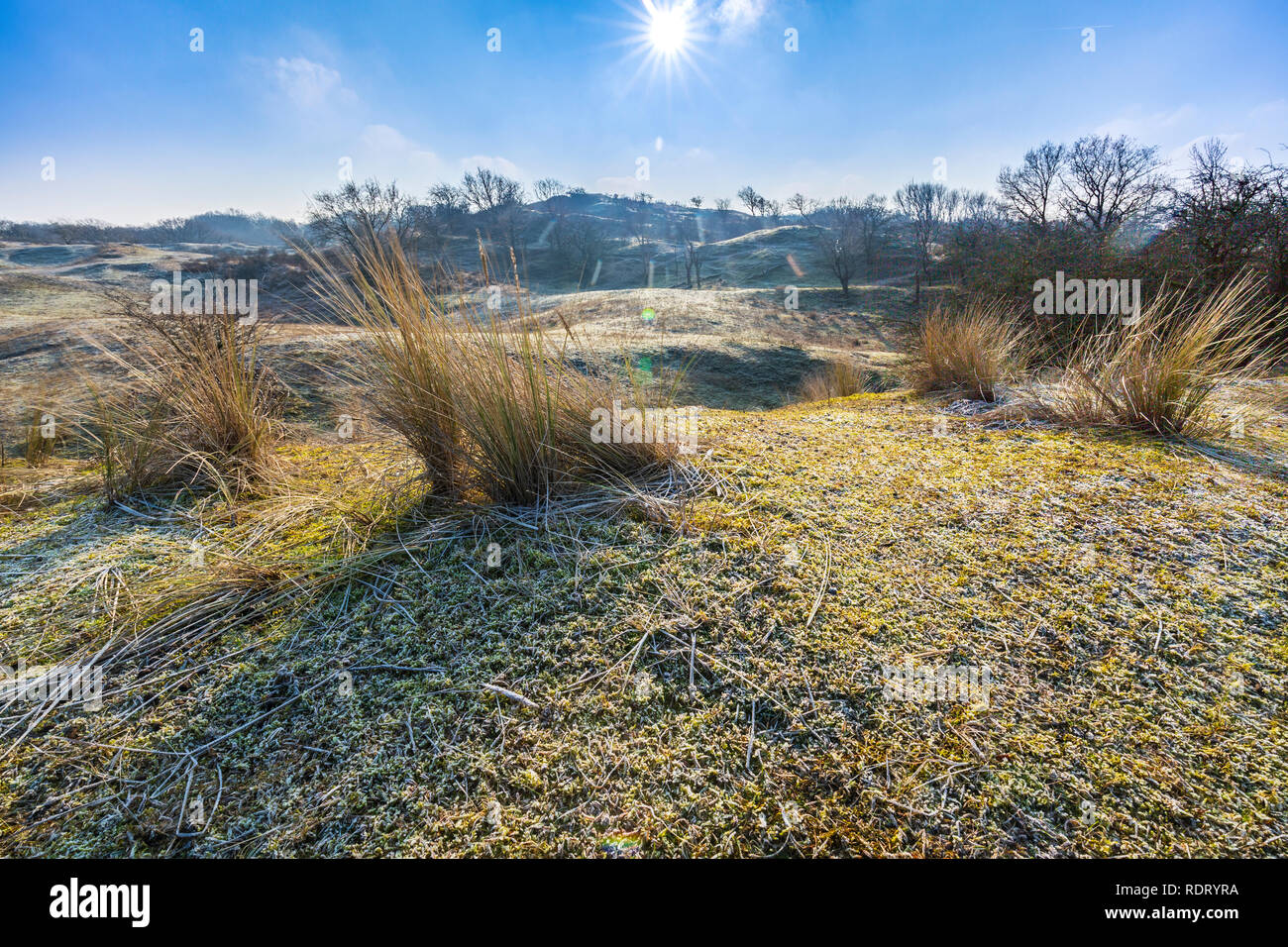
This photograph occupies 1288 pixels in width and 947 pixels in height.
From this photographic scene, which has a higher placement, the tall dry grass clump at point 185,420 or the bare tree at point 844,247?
the bare tree at point 844,247

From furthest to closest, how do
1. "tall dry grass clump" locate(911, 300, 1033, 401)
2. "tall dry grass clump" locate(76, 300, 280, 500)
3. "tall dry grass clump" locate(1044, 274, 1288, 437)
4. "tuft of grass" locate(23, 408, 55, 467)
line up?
1. "tall dry grass clump" locate(911, 300, 1033, 401)
2. "tuft of grass" locate(23, 408, 55, 467)
3. "tall dry grass clump" locate(1044, 274, 1288, 437)
4. "tall dry grass clump" locate(76, 300, 280, 500)

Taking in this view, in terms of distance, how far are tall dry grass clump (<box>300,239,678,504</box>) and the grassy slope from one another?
240 millimetres

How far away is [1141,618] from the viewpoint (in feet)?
4.25

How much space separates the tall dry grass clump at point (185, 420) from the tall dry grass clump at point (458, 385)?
0.79 m

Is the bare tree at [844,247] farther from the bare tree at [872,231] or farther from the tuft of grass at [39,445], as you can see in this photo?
the tuft of grass at [39,445]

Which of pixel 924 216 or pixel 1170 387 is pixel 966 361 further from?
pixel 924 216

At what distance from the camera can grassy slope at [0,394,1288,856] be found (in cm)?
92

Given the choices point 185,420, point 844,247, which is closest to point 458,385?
point 185,420

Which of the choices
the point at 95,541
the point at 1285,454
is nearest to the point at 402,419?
the point at 95,541

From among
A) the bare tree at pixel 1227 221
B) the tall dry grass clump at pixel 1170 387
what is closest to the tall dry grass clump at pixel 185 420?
the tall dry grass clump at pixel 1170 387

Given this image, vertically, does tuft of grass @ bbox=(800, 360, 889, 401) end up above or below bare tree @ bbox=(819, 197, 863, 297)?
below

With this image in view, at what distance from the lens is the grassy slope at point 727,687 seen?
921mm

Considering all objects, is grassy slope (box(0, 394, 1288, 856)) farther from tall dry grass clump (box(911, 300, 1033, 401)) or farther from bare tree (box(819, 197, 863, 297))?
bare tree (box(819, 197, 863, 297))

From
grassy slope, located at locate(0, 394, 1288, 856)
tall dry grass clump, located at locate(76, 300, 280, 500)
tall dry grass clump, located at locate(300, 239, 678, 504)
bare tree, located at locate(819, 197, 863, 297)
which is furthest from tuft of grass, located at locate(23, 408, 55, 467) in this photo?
bare tree, located at locate(819, 197, 863, 297)
